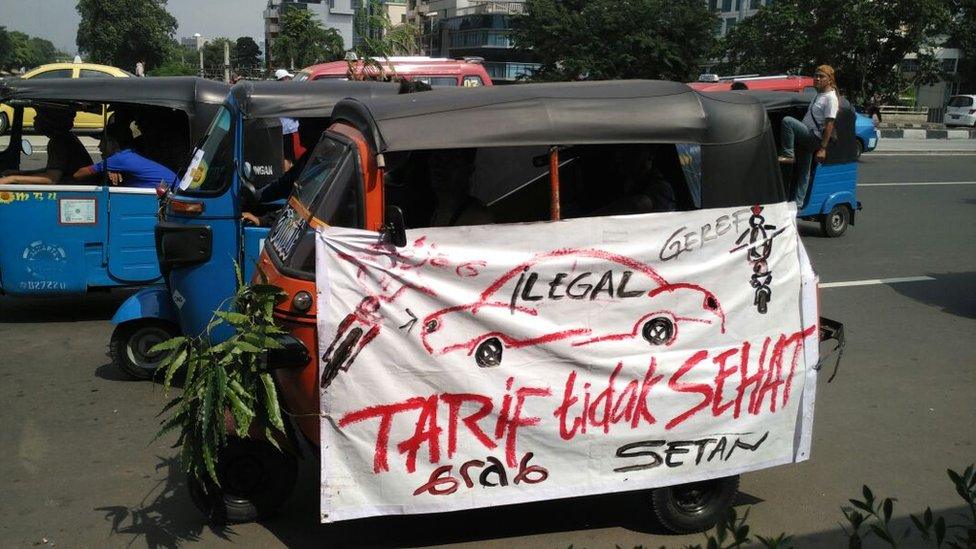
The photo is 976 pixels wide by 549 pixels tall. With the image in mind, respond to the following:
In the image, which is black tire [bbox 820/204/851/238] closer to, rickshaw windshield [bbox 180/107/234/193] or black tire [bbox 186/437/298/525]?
rickshaw windshield [bbox 180/107/234/193]

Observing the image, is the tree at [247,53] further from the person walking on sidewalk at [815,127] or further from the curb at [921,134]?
the person walking on sidewalk at [815,127]

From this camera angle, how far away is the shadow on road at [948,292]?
8766 millimetres

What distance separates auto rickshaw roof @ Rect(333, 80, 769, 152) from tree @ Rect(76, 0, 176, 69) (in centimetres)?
5415

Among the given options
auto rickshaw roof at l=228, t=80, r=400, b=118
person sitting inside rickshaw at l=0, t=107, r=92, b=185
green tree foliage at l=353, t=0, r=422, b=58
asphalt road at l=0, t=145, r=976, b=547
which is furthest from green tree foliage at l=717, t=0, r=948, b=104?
auto rickshaw roof at l=228, t=80, r=400, b=118

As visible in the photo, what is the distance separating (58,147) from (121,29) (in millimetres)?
50271

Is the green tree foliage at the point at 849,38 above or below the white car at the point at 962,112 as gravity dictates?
above

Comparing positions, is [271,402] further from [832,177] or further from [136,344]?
[832,177]

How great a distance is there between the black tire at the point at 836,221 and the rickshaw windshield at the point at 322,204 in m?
9.44

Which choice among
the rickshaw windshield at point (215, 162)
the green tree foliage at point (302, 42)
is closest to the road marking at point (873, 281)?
the rickshaw windshield at point (215, 162)

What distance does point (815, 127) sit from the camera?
10.6 meters

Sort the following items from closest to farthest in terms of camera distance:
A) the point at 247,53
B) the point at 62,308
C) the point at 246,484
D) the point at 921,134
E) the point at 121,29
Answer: the point at 246,484
the point at 62,308
the point at 921,134
the point at 121,29
the point at 247,53

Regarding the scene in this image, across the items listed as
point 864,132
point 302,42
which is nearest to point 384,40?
point 864,132

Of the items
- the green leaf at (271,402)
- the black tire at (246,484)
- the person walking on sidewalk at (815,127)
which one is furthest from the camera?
the person walking on sidewalk at (815,127)

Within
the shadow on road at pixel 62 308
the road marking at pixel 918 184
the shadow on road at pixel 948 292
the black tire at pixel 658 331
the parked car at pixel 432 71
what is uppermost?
the parked car at pixel 432 71
